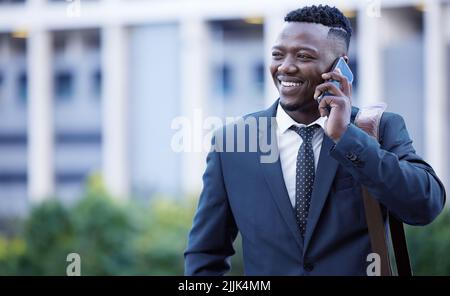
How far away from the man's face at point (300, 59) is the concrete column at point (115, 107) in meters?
28.6

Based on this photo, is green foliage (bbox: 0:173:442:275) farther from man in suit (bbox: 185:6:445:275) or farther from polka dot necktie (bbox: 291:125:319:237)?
polka dot necktie (bbox: 291:125:319:237)

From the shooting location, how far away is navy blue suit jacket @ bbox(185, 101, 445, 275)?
2.52m

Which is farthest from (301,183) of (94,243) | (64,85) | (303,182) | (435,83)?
(64,85)

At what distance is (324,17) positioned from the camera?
2.83m

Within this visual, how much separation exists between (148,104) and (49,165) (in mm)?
5906

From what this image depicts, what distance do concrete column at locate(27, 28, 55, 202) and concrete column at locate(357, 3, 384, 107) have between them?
12381mm

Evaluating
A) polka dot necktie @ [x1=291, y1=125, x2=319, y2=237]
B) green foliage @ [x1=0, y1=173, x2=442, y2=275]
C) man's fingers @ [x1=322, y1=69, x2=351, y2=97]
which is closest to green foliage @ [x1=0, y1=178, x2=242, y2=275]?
green foliage @ [x1=0, y1=173, x2=442, y2=275]

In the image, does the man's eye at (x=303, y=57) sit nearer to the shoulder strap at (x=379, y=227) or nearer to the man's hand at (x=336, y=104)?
the man's hand at (x=336, y=104)

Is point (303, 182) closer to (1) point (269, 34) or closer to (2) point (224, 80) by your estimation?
(1) point (269, 34)

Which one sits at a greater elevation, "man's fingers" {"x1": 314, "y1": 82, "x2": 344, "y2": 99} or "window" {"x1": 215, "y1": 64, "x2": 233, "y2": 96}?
"window" {"x1": 215, "y1": 64, "x2": 233, "y2": 96}

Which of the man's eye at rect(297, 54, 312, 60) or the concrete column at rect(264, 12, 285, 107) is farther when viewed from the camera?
the concrete column at rect(264, 12, 285, 107)

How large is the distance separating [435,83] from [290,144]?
22.5m

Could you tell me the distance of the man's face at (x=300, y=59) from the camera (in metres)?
2.79

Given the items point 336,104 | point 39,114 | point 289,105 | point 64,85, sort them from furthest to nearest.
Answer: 1. point 64,85
2. point 39,114
3. point 289,105
4. point 336,104
